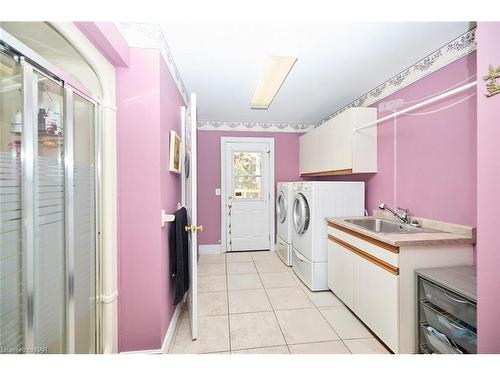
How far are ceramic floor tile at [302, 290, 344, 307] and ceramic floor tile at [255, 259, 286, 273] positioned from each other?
0.68 metres

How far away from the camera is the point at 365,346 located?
1561 millimetres

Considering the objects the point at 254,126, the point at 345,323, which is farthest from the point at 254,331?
the point at 254,126

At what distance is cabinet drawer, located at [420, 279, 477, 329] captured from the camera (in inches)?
41.5

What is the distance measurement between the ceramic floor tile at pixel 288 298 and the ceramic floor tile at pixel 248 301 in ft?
0.27

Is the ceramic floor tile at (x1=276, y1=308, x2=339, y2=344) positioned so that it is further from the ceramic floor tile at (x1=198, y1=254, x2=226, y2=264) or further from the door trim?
the door trim

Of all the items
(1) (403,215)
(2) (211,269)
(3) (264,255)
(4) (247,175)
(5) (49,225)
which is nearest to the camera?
(5) (49,225)

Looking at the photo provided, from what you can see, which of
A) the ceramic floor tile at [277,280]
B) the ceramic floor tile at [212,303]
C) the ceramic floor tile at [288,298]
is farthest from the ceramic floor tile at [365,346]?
the ceramic floor tile at [212,303]

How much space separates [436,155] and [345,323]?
1695mm

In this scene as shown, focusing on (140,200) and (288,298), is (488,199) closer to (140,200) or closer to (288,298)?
(140,200)

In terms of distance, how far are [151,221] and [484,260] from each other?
174cm

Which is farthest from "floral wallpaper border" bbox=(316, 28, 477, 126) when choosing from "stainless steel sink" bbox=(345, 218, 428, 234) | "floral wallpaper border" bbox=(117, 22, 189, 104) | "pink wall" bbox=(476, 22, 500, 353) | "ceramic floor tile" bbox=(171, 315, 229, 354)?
"ceramic floor tile" bbox=(171, 315, 229, 354)

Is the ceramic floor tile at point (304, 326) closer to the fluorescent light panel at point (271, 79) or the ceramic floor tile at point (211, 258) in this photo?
the ceramic floor tile at point (211, 258)

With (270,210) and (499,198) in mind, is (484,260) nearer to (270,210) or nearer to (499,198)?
(499,198)

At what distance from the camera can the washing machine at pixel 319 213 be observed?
242 cm
